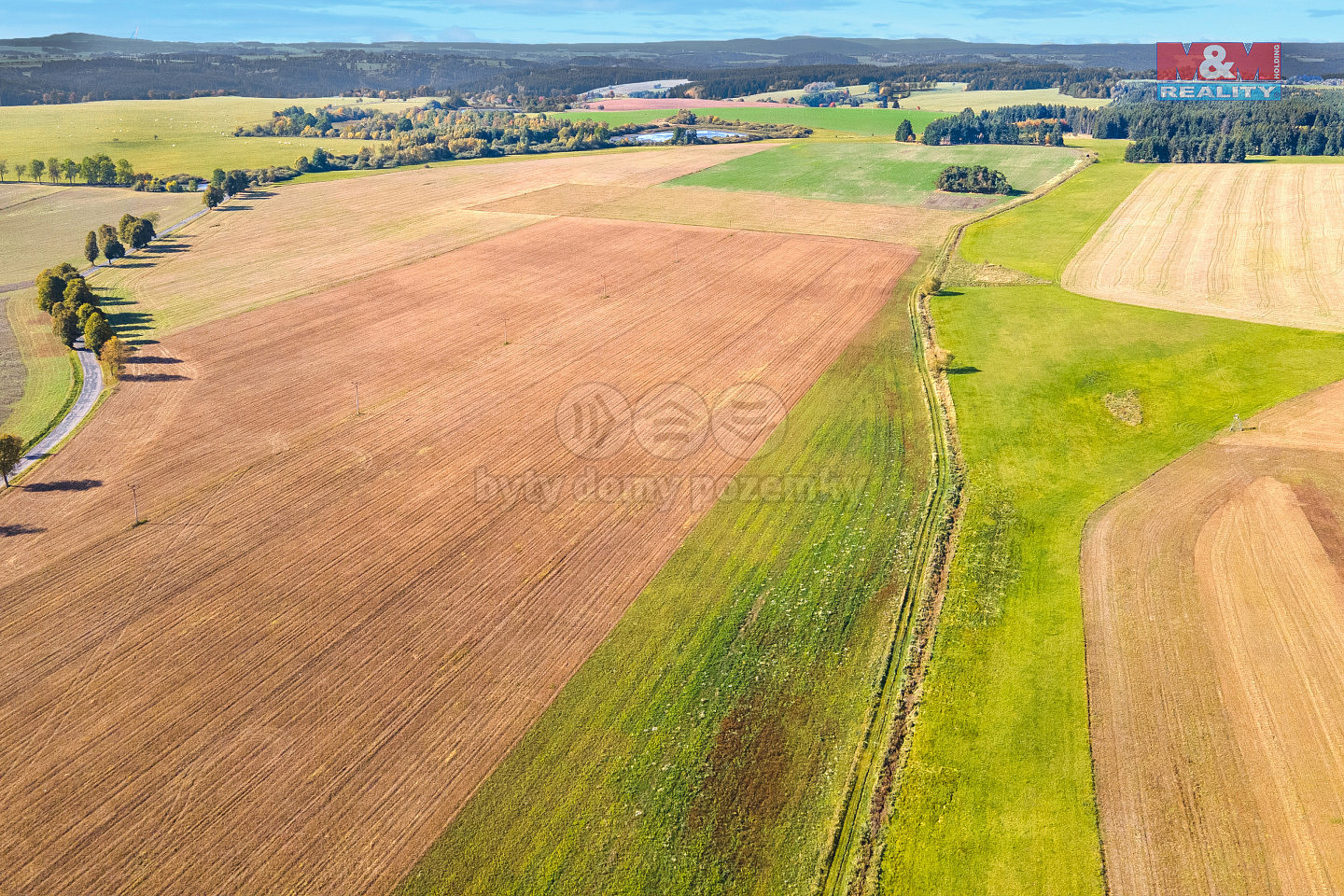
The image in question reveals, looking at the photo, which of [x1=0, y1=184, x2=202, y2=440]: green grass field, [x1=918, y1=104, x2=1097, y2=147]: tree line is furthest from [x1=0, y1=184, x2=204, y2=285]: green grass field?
[x1=918, y1=104, x2=1097, y2=147]: tree line

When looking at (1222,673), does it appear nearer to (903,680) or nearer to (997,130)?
(903,680)

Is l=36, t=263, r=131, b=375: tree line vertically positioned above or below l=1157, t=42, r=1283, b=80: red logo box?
below

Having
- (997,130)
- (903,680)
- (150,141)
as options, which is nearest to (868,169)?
(997,130)

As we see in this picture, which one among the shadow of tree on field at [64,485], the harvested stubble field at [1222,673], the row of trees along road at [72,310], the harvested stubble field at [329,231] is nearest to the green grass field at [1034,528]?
the harvested stubble field at [1222,673]

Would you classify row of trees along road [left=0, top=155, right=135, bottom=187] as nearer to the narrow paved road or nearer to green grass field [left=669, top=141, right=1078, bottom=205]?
the narrow paved road

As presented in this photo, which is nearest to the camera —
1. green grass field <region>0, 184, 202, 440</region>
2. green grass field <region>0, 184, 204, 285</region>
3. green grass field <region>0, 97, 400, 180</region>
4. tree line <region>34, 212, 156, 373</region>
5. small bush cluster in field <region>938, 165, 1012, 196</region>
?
green grass field <region>0, 184, 202, 440</region>

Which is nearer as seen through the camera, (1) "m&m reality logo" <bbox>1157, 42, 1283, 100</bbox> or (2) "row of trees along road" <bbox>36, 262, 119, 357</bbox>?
(2) "row of trees along road" <bbox>36, 262, 119, 357</bbox>

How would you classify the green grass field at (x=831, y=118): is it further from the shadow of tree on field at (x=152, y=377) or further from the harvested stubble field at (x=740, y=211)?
the shadow of tree on field at (x=152, y=377)

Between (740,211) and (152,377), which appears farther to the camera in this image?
(740,211)

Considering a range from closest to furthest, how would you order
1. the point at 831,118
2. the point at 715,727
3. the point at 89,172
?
the point at 715,727, the point at 89,172, the point at 831,118
